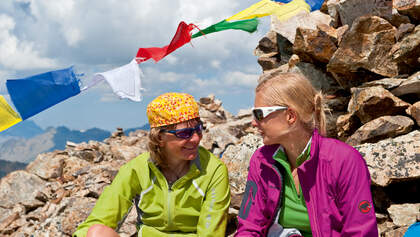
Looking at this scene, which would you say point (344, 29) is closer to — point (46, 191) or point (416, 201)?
point (416, 201)

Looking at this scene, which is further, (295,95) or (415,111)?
(415,111)

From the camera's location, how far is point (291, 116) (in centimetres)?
343

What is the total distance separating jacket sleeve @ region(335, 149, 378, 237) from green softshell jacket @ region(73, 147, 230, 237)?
4.58ft

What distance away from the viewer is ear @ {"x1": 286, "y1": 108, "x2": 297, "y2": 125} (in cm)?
341

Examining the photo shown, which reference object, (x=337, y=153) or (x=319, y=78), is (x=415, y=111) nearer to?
(x=319, y=78)

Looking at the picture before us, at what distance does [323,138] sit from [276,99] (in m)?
0.69

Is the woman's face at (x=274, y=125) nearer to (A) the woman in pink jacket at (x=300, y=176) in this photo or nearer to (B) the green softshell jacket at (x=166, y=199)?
(A) the woman in pink jacket at (x=300, y=176)

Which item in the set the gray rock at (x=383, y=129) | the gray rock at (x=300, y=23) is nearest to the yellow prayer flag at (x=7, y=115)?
the gray rock at (x=383, y=129)

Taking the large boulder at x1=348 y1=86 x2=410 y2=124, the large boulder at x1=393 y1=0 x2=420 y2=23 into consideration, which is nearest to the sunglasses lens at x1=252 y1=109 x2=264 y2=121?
the large boulder at x1=348 y1=86 x2=410 y2=124

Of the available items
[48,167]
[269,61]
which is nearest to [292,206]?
[269,61]

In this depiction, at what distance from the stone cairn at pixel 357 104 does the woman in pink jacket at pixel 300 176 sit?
0.49 meters

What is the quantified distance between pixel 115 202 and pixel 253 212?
1.67m

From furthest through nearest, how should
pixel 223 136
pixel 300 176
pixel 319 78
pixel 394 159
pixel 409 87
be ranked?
1. pixel 223 136
2. pixel 319 78
3. pixel 409 87
4. pixel 394 159
5. pixel 300 176

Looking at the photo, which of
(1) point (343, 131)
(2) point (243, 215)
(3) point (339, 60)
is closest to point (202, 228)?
(2) point (243, 215)
